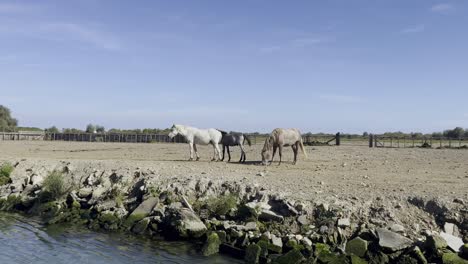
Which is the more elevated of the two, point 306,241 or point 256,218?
point 256,218

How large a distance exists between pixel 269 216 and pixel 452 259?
14.7ft

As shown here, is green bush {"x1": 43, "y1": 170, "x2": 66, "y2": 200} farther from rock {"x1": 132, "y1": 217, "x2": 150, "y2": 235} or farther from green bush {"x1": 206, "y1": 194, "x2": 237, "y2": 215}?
green bush {"x1": 206, "y1": 194, "x2": 237, "y2": 215}

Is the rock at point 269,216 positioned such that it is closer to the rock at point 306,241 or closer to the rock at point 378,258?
the rock at point 306,241

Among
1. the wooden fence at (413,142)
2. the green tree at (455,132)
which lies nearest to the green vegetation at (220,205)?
the wooden fence at (413,142)

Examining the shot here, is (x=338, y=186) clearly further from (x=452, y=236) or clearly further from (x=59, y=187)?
(x=59, y=187)

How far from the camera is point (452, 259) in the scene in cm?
966

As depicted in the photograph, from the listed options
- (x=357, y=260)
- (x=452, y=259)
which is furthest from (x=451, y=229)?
(x=357, y=260)

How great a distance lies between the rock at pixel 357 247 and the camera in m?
10.4

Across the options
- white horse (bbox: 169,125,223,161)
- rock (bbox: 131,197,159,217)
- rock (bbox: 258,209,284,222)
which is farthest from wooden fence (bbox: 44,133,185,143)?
rock (bbox: 258,209,284,222)

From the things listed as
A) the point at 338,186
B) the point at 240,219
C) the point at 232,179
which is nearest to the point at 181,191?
the point at 232,179

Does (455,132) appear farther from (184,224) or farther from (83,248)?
(83,248)

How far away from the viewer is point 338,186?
14258 mm

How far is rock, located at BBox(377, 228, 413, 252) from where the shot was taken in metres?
10.3

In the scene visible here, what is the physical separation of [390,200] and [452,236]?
2152mm
